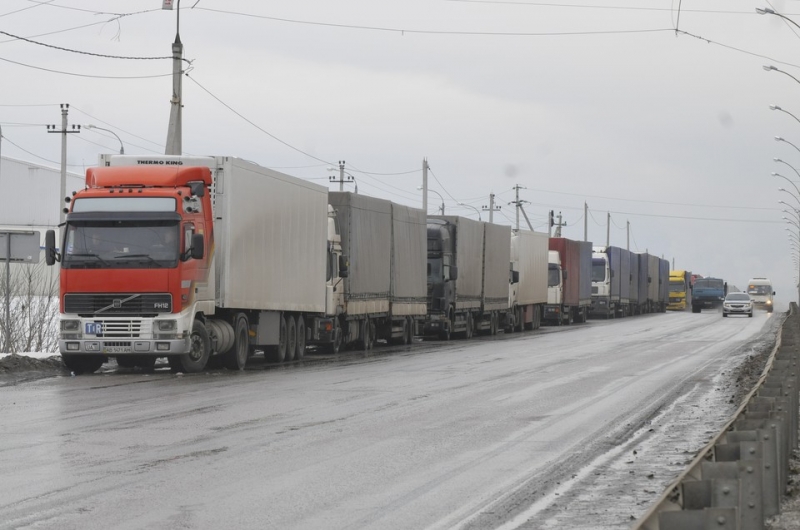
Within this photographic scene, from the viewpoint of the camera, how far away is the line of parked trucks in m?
21.8

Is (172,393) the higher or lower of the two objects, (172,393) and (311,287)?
the lower

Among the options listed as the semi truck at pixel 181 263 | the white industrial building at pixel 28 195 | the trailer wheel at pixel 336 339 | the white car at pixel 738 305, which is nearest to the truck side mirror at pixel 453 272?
the trailer wheel at pixel 336 339

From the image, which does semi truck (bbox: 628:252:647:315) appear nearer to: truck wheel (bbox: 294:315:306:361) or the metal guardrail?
truck wheel (bbox: 294:315:306:361)

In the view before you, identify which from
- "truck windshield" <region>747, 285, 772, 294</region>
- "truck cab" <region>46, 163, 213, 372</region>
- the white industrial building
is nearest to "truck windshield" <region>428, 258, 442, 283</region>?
"truck cab" <region>46, 163, 213, 372</region>

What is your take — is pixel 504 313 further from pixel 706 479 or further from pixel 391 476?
pixel 706 479

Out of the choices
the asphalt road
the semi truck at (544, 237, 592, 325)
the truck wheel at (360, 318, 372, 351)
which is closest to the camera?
the asphalt road

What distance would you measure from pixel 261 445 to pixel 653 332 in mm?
35710

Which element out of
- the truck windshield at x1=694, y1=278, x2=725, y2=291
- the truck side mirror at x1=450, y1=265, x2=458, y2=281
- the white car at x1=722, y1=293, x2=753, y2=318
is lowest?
the white car at x1=722, y1=293, x2=753, y2=318

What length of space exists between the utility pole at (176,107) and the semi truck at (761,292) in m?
71.8

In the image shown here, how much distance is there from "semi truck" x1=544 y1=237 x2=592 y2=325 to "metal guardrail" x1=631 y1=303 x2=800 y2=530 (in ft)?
152

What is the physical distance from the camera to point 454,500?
9266mm

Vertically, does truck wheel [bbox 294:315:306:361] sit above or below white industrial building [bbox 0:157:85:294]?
below

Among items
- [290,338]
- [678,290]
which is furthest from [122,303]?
[678,290]

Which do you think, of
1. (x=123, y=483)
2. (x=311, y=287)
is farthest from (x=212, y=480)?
(x=311, y=287)
